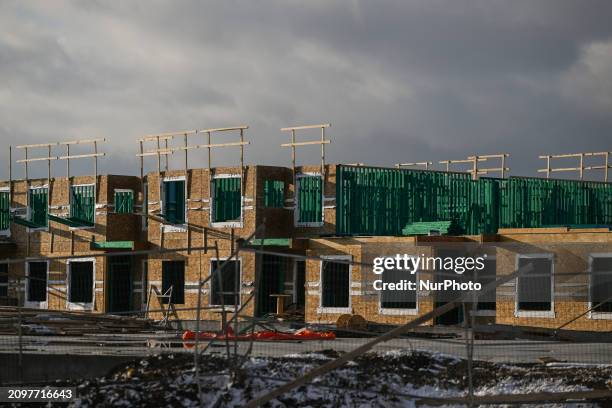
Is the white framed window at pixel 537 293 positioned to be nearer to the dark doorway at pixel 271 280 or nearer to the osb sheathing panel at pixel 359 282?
the osb sheathing panel at pixel 359 282

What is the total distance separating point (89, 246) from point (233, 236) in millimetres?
8733

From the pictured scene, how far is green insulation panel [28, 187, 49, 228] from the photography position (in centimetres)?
4984

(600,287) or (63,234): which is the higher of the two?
(63,234)

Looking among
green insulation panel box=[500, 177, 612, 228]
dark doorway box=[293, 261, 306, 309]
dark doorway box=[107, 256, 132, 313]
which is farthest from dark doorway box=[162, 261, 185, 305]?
green insulation panel box=[500, 177, 612, 228]

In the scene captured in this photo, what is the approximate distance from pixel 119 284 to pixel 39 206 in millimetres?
6626

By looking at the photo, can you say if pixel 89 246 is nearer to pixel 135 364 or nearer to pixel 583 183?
pixel 583 183

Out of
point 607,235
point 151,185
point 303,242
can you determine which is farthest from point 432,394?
point 151,185

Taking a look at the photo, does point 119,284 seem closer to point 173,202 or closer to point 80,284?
point 80,284

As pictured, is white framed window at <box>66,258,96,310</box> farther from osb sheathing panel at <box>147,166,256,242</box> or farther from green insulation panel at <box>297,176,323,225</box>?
green insulation panel at <box>297,176,323,225</box>

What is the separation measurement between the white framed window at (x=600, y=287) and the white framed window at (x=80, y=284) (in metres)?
23.0

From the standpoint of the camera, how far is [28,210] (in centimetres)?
5062

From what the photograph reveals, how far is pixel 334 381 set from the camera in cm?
1781

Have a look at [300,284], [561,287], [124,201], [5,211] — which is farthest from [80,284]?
[561,287]

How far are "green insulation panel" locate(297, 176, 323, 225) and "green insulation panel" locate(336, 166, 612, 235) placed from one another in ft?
3.00
